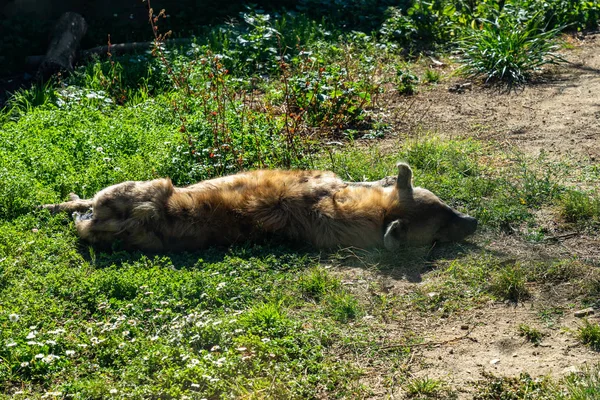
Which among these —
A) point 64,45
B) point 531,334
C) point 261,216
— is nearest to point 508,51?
point 261,216

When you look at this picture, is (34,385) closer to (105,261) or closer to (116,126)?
(105,261)

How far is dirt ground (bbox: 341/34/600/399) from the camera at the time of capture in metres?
4.32

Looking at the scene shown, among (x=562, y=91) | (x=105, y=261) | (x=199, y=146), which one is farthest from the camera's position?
(x=562, y=91)

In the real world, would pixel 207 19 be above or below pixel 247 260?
above

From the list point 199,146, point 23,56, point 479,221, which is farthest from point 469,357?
point 23,56

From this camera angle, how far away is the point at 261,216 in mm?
5957

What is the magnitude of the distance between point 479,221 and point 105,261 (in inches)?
113

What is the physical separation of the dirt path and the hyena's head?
1.92m

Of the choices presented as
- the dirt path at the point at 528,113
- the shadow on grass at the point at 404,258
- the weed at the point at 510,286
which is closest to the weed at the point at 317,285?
the shadow on grass at the point at 404,258

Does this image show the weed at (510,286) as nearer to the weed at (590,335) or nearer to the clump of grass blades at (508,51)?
the weed at (590,335)

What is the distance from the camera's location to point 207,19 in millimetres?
11492

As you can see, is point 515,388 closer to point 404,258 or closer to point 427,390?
point 427,390

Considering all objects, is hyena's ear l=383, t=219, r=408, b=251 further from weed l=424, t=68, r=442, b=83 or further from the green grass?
weed l=424, t=68, r=442, b=83

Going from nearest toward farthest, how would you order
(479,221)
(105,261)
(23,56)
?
(105,261)
(479,221)
(23,56)
